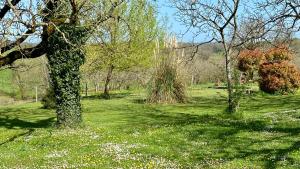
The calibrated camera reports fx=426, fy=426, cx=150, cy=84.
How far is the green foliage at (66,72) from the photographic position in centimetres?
2047

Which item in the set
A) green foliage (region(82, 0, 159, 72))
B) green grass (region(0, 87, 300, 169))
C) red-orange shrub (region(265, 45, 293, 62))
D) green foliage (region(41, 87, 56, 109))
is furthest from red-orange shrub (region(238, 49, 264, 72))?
green grass (region(0, 87, 300, 169))

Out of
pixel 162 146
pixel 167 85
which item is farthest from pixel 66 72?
pixel 167 85

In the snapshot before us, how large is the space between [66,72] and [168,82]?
13.7 metres

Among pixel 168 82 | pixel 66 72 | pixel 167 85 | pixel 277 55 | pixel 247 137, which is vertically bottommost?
pixel 247 137

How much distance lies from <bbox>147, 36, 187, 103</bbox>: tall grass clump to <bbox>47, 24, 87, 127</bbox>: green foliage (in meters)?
12.7

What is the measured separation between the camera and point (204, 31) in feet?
99.7

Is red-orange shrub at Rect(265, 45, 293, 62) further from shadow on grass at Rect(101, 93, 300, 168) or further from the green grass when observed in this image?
the green grass

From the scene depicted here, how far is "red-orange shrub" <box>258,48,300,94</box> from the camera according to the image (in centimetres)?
4231

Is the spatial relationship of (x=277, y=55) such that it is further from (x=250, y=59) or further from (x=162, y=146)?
(x=162, y=146)

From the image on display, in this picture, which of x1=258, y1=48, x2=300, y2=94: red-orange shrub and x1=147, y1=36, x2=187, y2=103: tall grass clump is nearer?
x1=147, y1=36, x2=187, y2=103: tall grass clump

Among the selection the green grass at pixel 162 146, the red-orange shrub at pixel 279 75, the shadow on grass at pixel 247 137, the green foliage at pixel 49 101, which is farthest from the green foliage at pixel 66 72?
the red-orange shrub at pixel 279 75

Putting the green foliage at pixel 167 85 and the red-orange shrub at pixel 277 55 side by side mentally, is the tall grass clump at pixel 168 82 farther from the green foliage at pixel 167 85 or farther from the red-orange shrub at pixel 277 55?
the red-orange shrub at pixel 277 55

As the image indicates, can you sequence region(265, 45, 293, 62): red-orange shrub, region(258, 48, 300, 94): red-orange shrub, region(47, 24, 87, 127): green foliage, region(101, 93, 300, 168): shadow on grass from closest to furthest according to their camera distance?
region(101, 93, 300, 168): shadow on grass, region(47, 24, 87, 127): green foliage, region(258, 48, 300, 94): red-orange shrub, region(265, 45, 293, 62): red-orange shrub

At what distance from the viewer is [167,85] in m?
33.5
